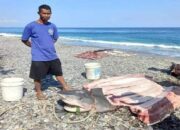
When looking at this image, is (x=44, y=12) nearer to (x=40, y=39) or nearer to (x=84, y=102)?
(x=40, y=39)

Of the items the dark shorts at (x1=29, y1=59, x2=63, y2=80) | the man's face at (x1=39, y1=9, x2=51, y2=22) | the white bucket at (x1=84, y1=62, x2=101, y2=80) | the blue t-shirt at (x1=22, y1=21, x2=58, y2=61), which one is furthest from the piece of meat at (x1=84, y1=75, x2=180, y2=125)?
the man's face at (x1=39, y1=9, x2=51, y2=22)

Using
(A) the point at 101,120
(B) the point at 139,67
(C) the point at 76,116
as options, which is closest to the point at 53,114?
(C) the point at 76,116

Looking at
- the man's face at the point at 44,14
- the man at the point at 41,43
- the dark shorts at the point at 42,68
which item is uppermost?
the man's face at the point at 44,14

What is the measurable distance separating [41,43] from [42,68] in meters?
0.60

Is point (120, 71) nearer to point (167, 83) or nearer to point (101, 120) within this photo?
point (167, 83)

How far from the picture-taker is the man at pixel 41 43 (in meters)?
7.82

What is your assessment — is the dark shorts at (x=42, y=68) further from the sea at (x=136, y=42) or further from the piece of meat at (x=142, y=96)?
the sea at (x=136, y=42)

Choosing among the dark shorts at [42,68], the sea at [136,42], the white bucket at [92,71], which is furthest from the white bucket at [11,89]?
the sea at [136,42]

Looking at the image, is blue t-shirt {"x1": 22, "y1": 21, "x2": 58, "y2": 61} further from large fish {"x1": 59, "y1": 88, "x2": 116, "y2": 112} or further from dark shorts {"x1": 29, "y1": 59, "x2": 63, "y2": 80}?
large fish {"x1": 59, "y1": 88, "x2": 116, "y2": 112}

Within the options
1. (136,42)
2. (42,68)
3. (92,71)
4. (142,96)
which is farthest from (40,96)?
(136,42)

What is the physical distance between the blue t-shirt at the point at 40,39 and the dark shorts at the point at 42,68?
0.10 metres

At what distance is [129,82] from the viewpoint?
28.6 feet

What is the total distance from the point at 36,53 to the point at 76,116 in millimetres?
1936

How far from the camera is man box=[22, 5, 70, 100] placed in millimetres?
7816
